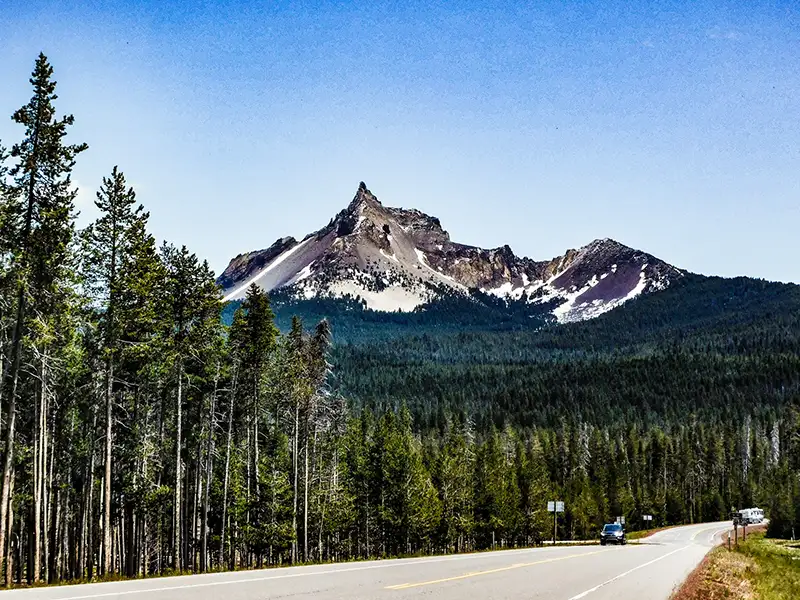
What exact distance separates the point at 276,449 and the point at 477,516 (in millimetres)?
27160

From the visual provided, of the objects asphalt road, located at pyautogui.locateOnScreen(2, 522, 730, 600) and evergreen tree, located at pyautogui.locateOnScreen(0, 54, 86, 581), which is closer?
asphalt road, located at pyautogui.locateOnScreen(2, 522, 730, 600)

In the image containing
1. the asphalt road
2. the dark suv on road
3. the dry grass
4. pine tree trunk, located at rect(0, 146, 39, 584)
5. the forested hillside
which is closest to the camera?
the asphalt road

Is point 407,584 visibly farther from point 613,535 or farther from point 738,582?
point 613,535

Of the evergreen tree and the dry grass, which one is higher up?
the evergreen tree

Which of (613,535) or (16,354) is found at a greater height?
(16,354)

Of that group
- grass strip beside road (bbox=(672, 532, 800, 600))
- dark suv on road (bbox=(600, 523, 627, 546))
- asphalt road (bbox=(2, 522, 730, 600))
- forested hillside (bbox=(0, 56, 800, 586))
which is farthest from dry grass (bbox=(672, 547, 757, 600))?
dark suv on road (bbox=(600, 523, 627, 546))

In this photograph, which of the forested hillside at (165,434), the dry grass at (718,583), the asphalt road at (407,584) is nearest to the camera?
the asphalt road at (407,584)

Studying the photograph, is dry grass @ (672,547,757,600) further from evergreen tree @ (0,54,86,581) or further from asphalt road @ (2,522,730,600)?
evergreen tree @ (0,54,86,581)

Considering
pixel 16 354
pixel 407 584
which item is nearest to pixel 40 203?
pixel 16 354

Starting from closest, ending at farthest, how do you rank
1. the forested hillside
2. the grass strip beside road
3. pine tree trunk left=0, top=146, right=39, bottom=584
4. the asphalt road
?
the asphalt road
the grass strip beside road
pine tree trunk left=0, top=146, right=39, bottom=584
the forested hillside

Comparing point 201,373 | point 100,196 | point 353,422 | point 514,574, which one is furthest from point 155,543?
point 514,574

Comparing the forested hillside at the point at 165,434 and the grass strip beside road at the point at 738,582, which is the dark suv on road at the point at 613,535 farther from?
the grass strip beside road at the point at 738,582

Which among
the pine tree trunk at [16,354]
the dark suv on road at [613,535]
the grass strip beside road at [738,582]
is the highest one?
the pine tree trunk at [16,354]

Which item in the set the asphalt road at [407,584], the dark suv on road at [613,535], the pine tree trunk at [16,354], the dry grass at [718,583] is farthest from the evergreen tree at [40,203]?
the dark suv on road at [613,535]
